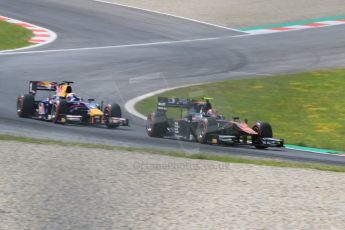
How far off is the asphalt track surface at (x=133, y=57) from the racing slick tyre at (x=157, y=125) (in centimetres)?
18

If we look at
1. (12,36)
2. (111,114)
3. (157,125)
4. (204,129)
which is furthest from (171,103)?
(12,36)

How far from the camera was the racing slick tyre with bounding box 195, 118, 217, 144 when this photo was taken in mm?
13609

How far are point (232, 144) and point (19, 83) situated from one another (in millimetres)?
8069

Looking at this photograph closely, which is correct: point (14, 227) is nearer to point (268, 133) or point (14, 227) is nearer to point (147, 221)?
point (147, 221)

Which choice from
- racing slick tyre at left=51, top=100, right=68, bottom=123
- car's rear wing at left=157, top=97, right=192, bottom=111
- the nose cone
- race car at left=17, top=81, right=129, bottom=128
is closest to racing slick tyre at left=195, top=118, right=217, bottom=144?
car's rear wing at left=157, top=97, right=192, bottom=111

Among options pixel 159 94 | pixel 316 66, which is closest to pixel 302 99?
pixel 159 94

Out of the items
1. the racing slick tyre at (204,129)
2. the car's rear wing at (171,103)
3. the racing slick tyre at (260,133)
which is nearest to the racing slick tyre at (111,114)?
the car's rear wing at (171,103)

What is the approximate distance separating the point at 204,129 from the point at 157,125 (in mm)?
1240

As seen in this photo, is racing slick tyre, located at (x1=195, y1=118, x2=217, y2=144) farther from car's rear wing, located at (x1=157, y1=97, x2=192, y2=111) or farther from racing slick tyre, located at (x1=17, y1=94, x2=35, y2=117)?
racing slick tyre, located at (x1=17, y1=94, x2=35, y2=117)

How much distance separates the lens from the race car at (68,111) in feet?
52.6

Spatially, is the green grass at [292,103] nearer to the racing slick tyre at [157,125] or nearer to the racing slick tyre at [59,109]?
the racing slick tyre at [157,125]

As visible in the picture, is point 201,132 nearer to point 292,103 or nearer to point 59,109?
point 59,109

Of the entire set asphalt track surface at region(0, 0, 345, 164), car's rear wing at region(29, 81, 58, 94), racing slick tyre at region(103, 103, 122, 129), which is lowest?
racing slick tyre at region(103, 103, 122, 129)

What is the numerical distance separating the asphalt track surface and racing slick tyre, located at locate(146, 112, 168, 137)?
7.2 inches
